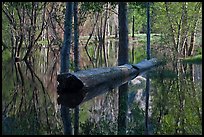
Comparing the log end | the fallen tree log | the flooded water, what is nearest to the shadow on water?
the flooded water

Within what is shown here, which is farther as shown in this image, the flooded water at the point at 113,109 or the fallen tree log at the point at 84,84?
the fallen tree log at the point at 84,84

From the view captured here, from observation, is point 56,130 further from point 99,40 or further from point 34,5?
point 99,40

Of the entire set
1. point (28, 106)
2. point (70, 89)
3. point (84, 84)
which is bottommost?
point (28, 106)

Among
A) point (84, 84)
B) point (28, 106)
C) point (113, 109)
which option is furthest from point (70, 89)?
point (113, 109)

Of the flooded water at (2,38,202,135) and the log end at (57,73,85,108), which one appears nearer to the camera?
the flooded water at (2,38,202,135)

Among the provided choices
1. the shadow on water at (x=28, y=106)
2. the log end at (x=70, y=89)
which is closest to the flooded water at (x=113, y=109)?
the shadow on water at (x=28, y=106)

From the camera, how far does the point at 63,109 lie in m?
11.3

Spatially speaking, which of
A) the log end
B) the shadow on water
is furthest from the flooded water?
the log end

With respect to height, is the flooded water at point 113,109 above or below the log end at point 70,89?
below

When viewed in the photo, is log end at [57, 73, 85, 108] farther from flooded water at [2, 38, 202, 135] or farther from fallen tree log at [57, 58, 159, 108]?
flooded water at [2, 38, 202, 135]

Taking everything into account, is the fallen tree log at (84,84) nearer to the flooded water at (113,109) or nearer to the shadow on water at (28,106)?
the flooded water at (113,109)

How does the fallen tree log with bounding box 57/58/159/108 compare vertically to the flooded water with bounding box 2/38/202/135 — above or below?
above

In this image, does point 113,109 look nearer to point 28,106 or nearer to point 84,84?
point 84,84

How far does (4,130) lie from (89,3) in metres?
18.5
